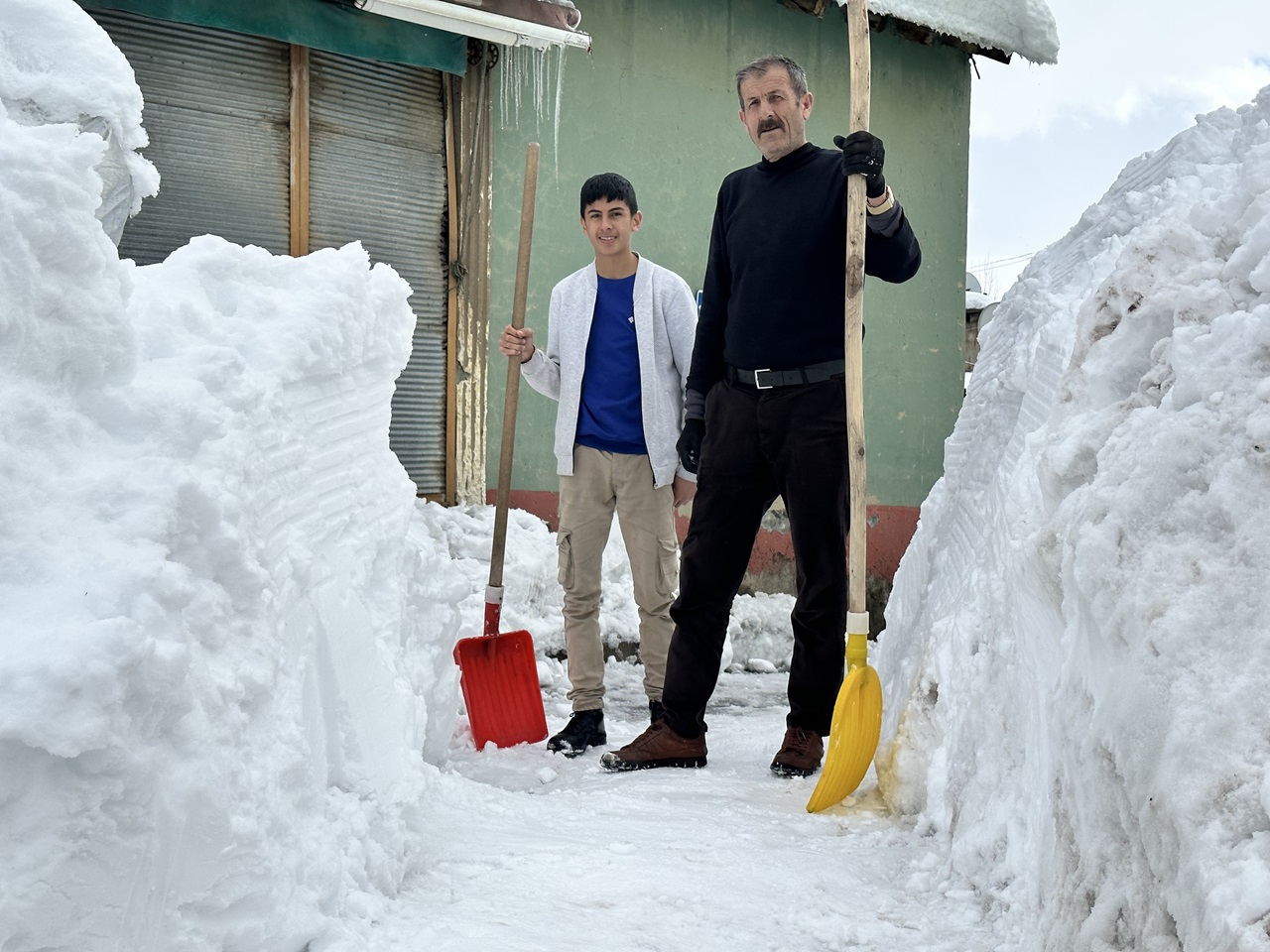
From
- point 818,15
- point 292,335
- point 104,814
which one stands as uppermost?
point 818,15

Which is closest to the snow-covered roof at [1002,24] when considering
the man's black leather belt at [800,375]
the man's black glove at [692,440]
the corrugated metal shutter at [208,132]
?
the corrugated metal shutter at [208,132]

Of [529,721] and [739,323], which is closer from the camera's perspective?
[739,323]

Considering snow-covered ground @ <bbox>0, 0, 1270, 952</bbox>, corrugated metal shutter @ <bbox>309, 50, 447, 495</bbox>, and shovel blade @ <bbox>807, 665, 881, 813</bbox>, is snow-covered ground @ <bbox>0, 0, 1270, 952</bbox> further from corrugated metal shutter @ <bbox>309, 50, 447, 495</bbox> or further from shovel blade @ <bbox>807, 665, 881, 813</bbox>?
corrugated metal shutter @ <bbox>309, 50, 447, 495</bbox>

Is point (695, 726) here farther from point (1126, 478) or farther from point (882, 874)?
point (1126, 478)

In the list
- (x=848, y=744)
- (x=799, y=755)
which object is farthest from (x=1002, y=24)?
(x=848, y=744)

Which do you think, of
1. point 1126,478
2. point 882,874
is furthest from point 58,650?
point 882,874

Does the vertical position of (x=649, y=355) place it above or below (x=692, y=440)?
above

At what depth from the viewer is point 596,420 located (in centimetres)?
392

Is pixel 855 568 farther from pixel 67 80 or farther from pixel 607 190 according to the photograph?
pixel 67 80

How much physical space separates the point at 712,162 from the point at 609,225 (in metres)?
3.65

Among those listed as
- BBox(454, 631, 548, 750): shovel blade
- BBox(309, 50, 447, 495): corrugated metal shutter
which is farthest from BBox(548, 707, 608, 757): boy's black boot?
BBox(309, 50, 447, 495): corrugated metal shutter

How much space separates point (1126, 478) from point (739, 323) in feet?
6.41

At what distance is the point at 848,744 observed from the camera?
9.37ft

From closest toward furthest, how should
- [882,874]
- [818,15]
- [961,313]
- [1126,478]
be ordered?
[1126,478], [882,874], [818,15], [961,313]
